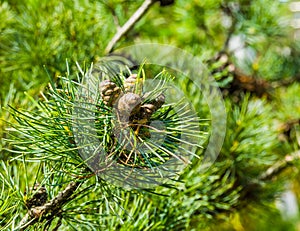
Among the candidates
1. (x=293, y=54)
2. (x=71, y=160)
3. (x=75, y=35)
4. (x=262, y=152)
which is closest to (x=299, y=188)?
(x=293, y=54)

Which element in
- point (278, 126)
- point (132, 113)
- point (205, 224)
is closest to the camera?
point (132, 113)

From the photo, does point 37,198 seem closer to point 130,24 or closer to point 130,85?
point 130,85

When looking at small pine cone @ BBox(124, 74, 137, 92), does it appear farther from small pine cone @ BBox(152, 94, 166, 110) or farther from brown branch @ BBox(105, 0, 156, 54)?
brown branch @ BBox(105, 0, 156, 54)

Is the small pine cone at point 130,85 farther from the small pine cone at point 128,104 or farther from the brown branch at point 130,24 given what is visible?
the brown branch at point 130,24

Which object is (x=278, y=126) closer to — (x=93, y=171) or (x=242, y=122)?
(x=242, y=122)

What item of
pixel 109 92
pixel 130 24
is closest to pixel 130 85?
pixel 109 92

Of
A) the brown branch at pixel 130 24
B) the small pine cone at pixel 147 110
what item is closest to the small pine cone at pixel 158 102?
the small pine cone at pixel 147 110


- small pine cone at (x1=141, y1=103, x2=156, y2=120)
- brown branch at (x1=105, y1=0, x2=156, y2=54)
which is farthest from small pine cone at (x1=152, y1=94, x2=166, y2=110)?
brown branch at (x1=105, y1=0, x2=156, y2=54)

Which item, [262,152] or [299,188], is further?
[299,188]
